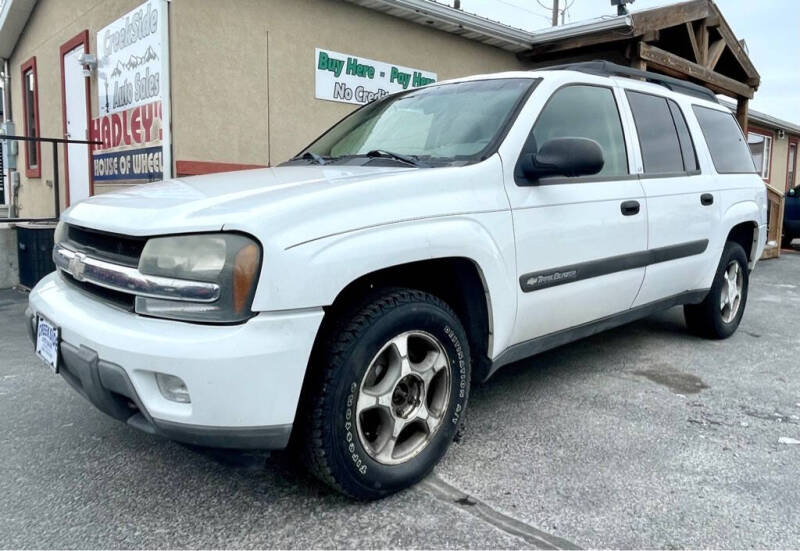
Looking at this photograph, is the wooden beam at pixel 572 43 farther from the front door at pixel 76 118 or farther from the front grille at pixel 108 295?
the front grille at pixel 108 295

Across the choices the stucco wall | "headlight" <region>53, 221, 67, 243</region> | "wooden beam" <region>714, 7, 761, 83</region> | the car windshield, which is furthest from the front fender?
"wooden beam" <region>714, 7, 761, 83</region>

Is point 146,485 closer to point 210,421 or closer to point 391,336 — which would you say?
point 210,421

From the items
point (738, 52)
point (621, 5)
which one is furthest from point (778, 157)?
point (621, 5)

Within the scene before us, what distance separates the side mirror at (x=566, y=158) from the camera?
2736 mm

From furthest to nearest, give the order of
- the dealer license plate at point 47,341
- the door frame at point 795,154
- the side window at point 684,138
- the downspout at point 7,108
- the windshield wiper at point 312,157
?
the door frame at point 795,154
the downspout at point 7,108
the side window at point 684,138
the windshield wiper at point 312,157
the dealer license plate at point 47,341

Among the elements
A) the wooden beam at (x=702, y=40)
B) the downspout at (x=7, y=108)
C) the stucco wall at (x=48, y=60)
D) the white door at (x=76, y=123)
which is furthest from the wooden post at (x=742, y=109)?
the downspout at (x=7, y=108)

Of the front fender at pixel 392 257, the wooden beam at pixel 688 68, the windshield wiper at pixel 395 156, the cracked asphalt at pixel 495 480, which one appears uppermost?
the wooden beam at pixel 688 68

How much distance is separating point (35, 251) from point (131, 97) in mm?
1934

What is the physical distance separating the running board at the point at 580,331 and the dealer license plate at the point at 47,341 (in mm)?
1764

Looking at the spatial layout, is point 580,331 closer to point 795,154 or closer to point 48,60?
point 48,60

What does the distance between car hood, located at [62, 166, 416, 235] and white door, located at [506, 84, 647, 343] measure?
0.69 m

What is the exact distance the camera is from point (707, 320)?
4742 mm

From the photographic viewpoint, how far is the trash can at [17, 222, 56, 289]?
6488mm

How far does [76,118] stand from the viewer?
27.9 ft
